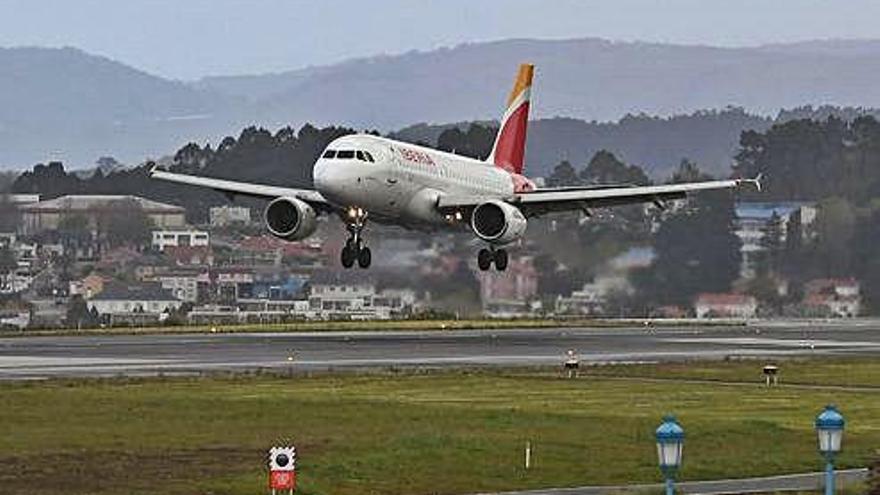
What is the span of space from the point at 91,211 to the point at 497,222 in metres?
52.9

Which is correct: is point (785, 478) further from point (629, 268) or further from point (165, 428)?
point (629, 268)

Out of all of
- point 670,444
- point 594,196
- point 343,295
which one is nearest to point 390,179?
point 594,196

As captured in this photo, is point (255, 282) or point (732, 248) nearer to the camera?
point (732, 248)

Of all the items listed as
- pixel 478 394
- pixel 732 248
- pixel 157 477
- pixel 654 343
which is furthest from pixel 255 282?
pixel 157 477

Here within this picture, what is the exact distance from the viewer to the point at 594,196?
9306 centimetres

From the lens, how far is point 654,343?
83.6m

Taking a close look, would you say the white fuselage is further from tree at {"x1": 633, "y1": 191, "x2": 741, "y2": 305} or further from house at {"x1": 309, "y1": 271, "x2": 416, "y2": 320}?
tree at {"x1": 633, "y1": 191, "x2": 741, "y2": 305}

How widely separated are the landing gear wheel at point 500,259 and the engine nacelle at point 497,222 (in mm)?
2919

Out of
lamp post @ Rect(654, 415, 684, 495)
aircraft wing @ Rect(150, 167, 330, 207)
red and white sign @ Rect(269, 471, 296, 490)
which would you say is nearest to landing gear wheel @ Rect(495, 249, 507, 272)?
aircraft wing @ Rect(150, 167, 330, 207)

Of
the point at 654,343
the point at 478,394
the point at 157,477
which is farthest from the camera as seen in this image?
the point at 654,343

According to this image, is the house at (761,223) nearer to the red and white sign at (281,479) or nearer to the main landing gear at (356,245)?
the main landing gear at (356,245)

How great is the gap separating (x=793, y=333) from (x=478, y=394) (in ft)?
142

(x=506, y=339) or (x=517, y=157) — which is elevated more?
(x=517, y=157)

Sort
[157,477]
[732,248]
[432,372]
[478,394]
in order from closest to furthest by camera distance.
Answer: [157,477] < [478,394] < [432,372] < [732,248]
